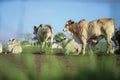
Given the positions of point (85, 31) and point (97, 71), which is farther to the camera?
point (85, 31)

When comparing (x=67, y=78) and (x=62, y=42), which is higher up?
(x=62, y=42)

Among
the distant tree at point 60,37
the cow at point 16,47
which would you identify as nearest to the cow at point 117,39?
the distant tree at point 60,37

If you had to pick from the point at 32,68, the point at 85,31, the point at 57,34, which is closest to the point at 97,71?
the point at 32,68

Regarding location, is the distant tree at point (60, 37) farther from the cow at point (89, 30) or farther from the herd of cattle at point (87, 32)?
the cow at point (89, 30)

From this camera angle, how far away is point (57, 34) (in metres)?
1.56

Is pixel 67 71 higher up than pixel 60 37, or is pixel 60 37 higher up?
pixel 60 37

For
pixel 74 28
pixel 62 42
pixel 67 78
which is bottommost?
pixel 67 78

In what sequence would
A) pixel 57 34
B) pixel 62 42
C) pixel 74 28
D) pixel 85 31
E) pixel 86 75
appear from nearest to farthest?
1. pixel 86 75
2. pixel 62 42
3. pixel 57 34
4. pixel 85 31
5. pixel 74 28

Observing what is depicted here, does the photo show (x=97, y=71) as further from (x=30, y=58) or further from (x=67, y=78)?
(x=30, y=58)

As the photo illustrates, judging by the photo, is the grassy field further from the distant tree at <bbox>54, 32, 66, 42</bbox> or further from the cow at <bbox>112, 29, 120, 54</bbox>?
the cow at <bbox>112, 29, 120, 54</bbox>

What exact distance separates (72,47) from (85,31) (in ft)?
1.83

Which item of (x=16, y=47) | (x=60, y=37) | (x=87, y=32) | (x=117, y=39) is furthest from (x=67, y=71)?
(x=87, y=32)

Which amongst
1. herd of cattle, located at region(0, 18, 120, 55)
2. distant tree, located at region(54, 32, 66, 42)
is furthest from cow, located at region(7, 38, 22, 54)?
distant tree, located at region(54, 32, 66, 42)

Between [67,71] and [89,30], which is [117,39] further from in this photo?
[67,71]
